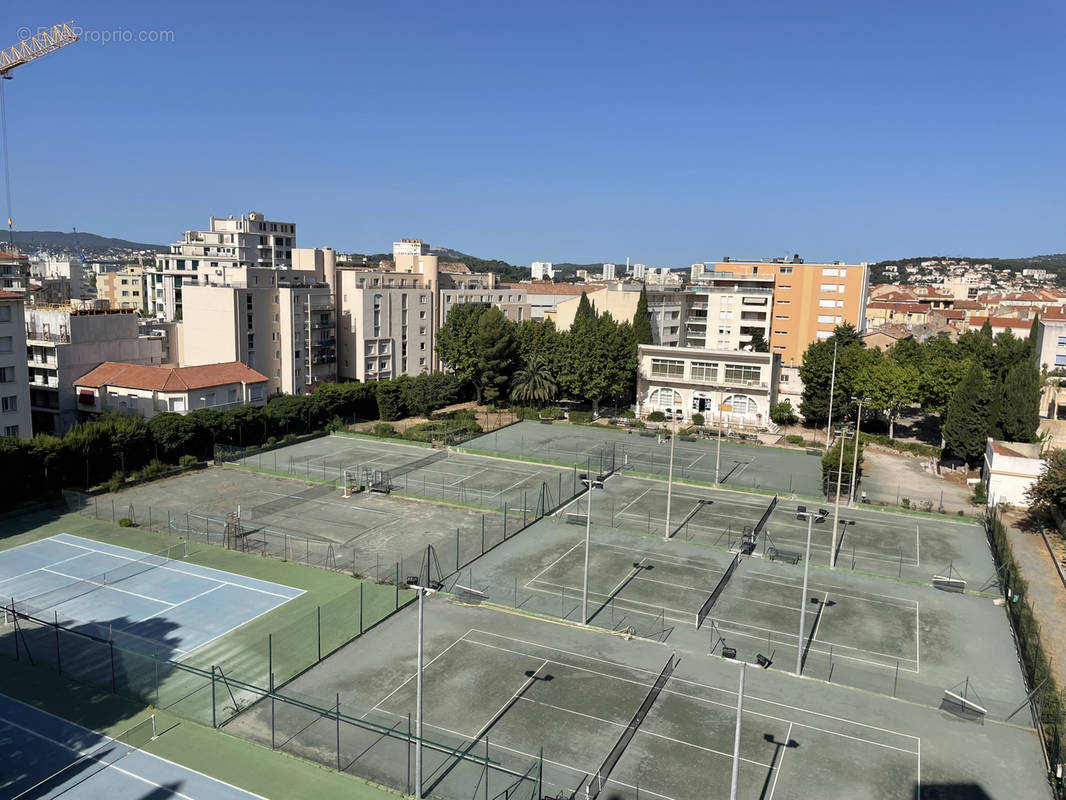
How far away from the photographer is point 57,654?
997 inches

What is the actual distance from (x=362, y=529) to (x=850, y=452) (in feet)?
95.7

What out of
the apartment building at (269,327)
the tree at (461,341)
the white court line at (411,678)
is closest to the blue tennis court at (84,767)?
the white court line at (411,678)

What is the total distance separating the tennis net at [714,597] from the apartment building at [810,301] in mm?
56142

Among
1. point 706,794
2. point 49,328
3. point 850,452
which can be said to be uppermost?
point 49,328

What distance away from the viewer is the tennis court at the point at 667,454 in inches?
2010

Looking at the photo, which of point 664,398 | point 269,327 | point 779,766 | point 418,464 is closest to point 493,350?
point 664,398

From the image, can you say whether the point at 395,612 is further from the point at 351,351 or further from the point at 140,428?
the point at 351,351

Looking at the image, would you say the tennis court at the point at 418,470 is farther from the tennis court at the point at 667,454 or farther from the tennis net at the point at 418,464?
the tennis court at the point at 667,454

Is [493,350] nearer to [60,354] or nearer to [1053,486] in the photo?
[60,354]

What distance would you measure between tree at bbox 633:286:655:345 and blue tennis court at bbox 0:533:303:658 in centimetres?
5288

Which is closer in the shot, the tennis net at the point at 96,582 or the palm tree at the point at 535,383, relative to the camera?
the tennis net at the point at 96,582

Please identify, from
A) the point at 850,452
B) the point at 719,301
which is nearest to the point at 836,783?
the point at 850,452

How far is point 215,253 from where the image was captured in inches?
4486

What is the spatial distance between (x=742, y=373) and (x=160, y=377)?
157 ft
